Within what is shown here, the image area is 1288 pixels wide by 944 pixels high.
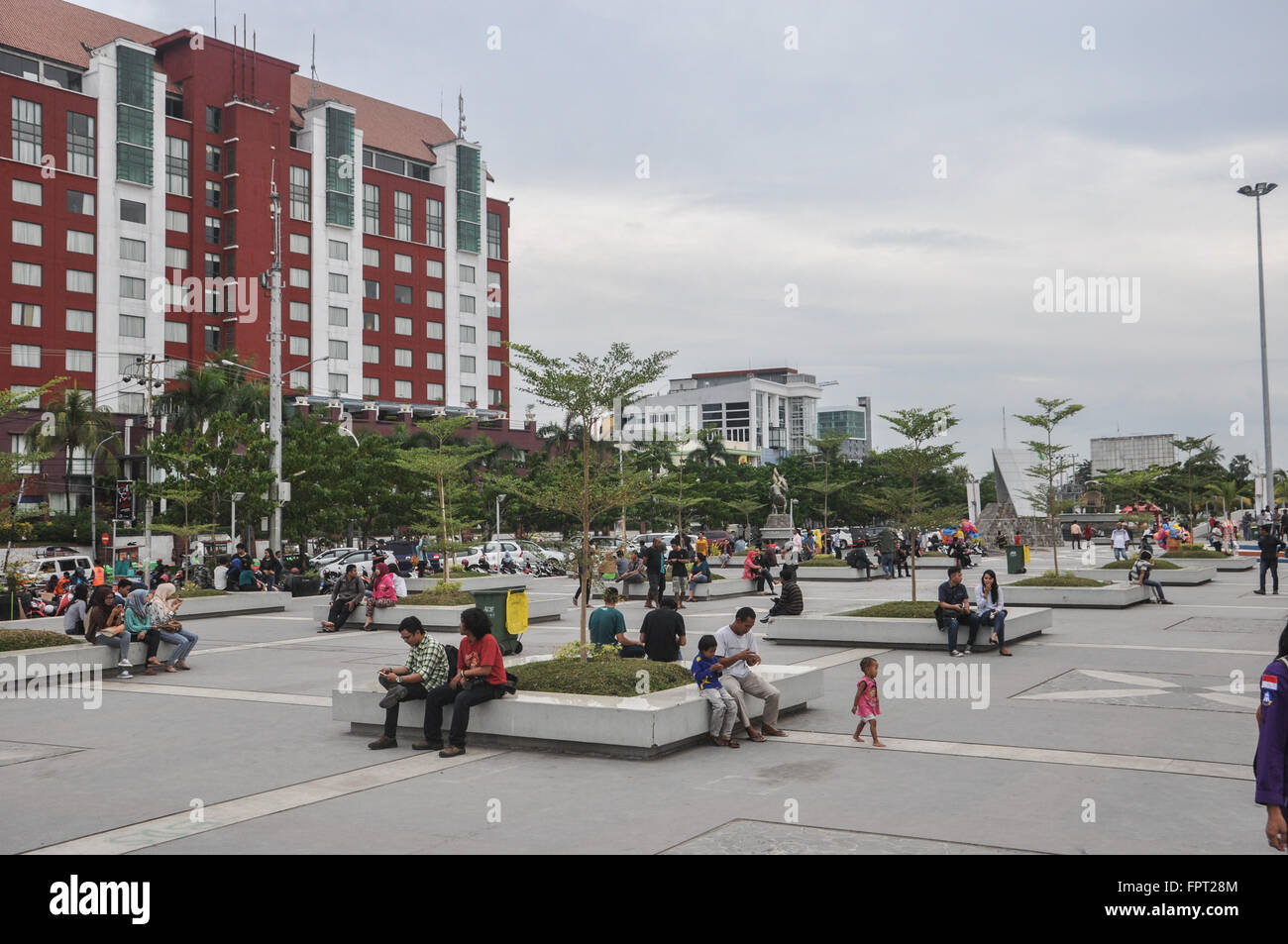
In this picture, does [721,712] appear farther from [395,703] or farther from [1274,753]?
[1274,753]

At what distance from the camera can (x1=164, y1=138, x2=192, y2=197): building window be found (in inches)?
2692

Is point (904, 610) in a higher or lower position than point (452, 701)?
higher

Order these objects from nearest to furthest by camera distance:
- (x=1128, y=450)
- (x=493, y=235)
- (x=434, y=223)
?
(x=434, y=223), (x=493, y=235), (x=1128, y=450)

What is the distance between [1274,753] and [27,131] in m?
70.8

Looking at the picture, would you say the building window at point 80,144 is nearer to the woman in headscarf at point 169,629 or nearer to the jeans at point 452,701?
the woman in headscarf at point 169,629

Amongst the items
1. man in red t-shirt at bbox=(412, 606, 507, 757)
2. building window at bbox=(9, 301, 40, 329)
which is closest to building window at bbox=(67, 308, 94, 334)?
building window at bbox=(9, 301, 40, 329)

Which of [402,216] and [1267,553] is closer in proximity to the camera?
[1267,553]

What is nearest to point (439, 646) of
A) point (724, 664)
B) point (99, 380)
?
point (724, 664)

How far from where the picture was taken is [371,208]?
266 ft

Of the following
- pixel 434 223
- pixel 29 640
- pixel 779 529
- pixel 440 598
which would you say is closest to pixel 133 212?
pixel 434 223

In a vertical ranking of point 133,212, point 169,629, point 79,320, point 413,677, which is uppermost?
point 133,212

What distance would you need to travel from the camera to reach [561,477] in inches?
520

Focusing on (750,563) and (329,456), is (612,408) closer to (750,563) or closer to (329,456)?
(750,563)
